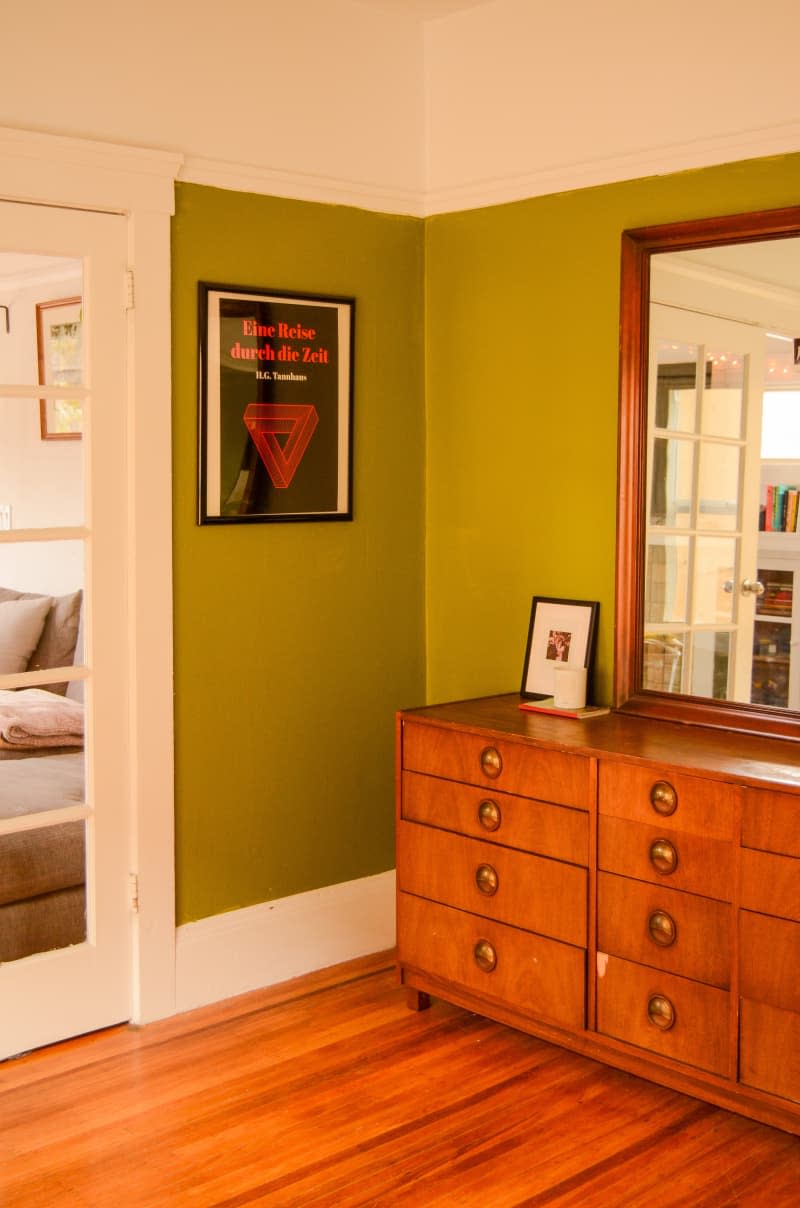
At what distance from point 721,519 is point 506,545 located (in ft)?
2.34

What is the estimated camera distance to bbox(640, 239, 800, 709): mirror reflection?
2.91 meters

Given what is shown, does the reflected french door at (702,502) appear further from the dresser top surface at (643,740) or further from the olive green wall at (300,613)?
the olive green wall at (300,613)

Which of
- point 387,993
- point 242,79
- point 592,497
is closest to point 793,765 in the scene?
point 592,497

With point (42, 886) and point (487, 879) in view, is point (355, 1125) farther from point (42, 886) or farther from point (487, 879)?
point (42, 886)

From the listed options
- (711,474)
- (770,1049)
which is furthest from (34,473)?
(770,1049)

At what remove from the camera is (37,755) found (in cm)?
302

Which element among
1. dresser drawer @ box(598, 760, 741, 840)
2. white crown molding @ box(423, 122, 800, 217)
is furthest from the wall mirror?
dresser drawer @ box(598, 760, 741, 840)

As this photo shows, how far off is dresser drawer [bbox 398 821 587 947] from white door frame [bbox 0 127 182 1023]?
645mm

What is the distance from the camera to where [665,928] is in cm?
272

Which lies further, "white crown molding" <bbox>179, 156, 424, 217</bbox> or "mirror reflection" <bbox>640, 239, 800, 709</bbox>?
"white crown molding" <bbox>179, 156, 424, 217</bbox>

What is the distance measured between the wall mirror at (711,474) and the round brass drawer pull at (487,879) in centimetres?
Result: 56

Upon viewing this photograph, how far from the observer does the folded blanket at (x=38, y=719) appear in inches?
116

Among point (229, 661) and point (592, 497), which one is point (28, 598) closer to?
point (229, 661)

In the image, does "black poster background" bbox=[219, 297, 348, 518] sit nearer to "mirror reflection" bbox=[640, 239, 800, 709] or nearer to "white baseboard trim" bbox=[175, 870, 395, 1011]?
"mirror reflection" bbox=[640, 239, 800, 709]
